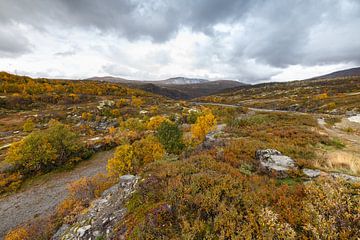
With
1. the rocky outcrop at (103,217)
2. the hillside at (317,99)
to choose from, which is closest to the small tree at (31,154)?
the rocky outcrop at (103,217)

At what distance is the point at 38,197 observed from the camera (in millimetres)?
18156

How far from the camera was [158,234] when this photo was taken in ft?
16.7

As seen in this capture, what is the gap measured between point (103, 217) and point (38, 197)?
16.9 meters

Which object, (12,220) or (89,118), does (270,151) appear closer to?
(12,220)

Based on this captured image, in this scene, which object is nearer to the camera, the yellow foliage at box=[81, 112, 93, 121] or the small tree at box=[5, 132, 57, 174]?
the small tree at box=[5, 132, 57, 174]

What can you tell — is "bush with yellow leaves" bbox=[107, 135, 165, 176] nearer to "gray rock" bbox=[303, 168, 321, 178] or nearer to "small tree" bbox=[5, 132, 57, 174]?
"gray rock" bbox=[303, 168, 321, 178]

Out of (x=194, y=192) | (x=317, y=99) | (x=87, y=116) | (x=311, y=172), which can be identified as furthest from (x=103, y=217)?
(x=317, y=99)

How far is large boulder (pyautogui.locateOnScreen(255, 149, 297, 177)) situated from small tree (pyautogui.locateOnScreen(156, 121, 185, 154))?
939 cm

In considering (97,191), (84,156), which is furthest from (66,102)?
(97,191)

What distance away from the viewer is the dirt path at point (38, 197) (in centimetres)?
1517

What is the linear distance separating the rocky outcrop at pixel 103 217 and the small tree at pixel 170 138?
392 inches

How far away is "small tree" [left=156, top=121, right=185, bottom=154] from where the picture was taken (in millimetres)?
18875

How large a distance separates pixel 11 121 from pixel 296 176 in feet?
234

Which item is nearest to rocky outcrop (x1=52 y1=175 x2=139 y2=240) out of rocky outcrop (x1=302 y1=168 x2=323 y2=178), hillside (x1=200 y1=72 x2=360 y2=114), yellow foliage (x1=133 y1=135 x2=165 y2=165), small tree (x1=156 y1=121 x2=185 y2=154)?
yellow foliage (x1=133 y1=135 x2=165 y2=165)
